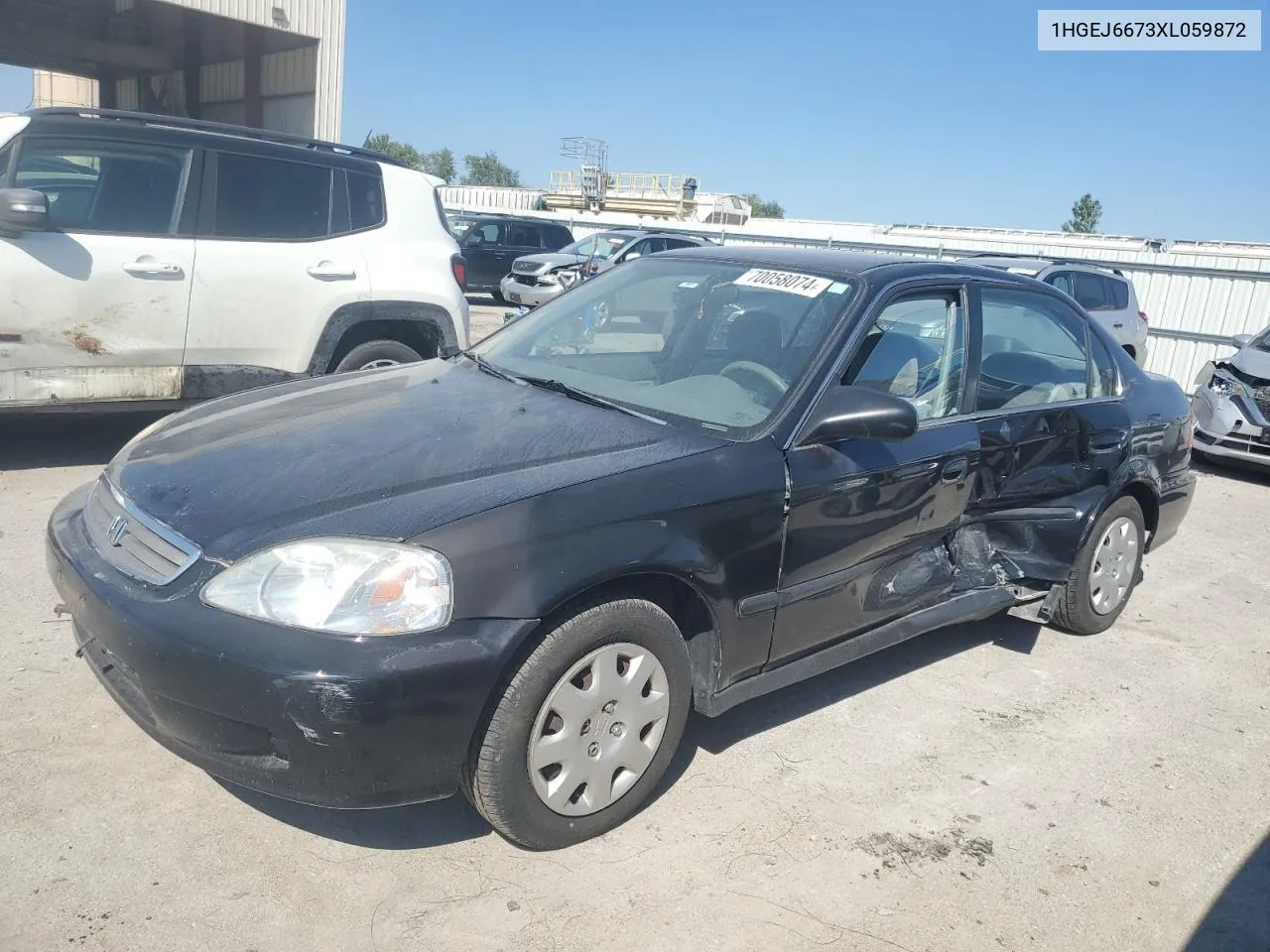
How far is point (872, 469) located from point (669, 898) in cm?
157

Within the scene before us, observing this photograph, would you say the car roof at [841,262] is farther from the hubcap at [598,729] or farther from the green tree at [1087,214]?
the green tree at [1087,214]

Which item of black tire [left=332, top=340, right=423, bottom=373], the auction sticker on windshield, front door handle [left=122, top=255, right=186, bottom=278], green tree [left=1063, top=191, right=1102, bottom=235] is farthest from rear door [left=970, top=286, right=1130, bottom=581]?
green tree [left=1063, top=191, right=1102, bottom=235]

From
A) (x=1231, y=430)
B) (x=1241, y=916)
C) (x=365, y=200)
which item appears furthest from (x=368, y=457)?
(x=1231, y=430)

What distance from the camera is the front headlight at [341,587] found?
96.0 inches

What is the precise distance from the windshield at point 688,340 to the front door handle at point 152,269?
8.47 ft

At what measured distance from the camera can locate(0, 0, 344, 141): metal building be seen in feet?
52.3

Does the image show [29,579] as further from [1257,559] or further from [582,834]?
[1257,559]

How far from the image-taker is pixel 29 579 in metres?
4.39

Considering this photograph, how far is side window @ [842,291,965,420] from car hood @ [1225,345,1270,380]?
658cm

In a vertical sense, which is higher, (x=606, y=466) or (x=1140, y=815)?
(x=606, y=466)

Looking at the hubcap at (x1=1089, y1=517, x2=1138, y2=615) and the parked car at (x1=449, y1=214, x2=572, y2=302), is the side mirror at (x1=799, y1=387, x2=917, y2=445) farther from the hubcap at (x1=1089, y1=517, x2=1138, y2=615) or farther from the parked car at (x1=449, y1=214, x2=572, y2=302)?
the parked car at (x1=449, y1=214, x2=572, y2=302)

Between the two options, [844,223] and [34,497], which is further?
[844,223]

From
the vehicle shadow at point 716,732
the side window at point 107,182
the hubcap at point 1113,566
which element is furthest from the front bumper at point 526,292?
the vehicle shadow at point 716,732

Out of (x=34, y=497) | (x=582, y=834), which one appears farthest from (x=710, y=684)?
(x=34, y=497)
